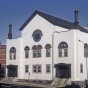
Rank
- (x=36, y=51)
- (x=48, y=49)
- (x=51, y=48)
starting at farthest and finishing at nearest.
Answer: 1. (x=36, y=51)
2. (x=48, y=49)
3. (x=51, y=48)

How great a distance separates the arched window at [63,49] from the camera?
3756 cm

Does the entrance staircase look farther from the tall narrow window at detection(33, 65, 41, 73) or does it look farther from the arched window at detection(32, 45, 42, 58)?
the arched window at detection(32, 45, 42, 58)

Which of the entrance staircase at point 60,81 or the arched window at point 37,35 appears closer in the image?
the entrance staircase at point 60,81

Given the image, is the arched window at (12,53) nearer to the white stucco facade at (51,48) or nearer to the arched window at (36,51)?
the white stucco facade at (51,48)

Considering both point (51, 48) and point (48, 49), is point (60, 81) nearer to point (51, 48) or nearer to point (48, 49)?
point (51, 48)

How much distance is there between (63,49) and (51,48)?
10.3ft

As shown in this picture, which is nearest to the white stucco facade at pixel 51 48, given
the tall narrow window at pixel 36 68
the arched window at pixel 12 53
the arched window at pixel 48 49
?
the arched window at pixel 48 49

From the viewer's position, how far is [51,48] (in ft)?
131

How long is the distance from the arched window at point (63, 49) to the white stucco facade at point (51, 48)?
610mm

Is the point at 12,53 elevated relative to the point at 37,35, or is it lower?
lower

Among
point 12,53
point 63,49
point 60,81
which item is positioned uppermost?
point 63,49

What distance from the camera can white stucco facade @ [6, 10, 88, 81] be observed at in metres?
36.4

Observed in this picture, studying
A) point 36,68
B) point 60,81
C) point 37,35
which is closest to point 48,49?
point 37,35

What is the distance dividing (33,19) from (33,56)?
343 inches
